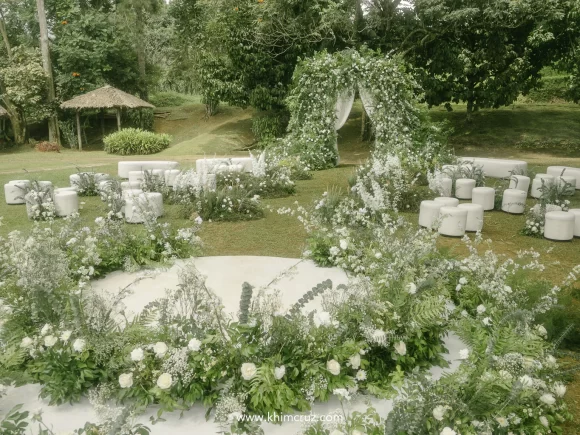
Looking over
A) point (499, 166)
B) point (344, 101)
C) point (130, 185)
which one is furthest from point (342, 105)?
point (130, 185)

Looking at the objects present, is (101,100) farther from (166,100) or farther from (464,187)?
(464,187)

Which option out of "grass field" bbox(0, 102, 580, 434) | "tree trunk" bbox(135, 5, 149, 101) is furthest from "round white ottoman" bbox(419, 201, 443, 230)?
"tree trunk" bbox(135, 5, 149, 101)

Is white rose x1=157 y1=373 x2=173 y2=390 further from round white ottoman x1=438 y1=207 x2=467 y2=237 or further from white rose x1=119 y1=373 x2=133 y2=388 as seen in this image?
round white ottoman x1=438 y1=207 x2=467 y2=237

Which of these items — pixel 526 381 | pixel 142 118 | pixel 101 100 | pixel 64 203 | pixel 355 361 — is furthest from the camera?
pixel 142 118

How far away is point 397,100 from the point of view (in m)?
13.5

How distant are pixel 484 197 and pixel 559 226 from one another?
1893mm

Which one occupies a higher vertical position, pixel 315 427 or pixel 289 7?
pixel 289 7

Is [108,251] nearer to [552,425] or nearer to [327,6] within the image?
[552,425]

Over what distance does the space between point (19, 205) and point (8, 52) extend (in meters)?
17.1

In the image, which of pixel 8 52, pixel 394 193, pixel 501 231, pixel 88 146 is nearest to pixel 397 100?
pixel 394 193

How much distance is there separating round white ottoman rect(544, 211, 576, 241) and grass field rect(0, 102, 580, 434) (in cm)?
16

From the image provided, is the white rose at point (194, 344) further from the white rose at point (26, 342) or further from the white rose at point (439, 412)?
the white rose at point (439, 412)

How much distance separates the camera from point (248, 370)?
2891 mm

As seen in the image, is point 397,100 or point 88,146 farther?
point 88,146
